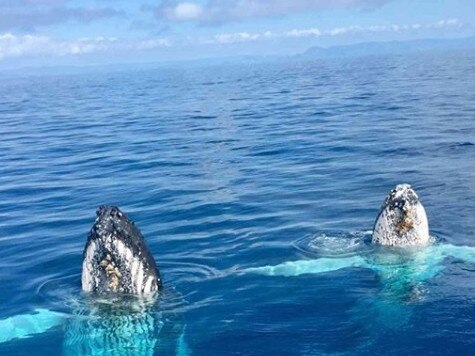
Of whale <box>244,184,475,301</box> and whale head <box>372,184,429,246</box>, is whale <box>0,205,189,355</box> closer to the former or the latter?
whale <box>244,184,475,301</box>

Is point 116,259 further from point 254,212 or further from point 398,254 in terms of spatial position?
point 254,212

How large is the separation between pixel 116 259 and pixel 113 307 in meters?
1.23

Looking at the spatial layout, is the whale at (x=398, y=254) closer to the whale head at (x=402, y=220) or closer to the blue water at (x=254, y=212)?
the whale head at (x=402, y=220)

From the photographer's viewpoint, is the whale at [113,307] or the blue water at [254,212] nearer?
the whale at [113,307]

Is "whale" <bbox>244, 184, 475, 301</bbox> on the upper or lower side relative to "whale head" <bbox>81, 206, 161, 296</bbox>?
lower

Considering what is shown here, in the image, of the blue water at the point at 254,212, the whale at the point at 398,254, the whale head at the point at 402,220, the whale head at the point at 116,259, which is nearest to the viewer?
the blue water at the point at 254,212

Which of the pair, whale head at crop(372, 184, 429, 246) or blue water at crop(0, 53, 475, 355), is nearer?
blue water at crop(0, 53, 475, 355)

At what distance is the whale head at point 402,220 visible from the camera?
22094mm

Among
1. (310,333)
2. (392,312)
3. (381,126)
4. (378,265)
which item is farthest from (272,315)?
(381,126)

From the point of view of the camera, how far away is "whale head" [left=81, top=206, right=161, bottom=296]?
1831 centimetres

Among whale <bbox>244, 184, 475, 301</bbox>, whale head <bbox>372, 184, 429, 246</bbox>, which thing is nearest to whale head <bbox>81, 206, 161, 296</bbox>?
whale <bbox>244, 184, 475, 301</bbox>

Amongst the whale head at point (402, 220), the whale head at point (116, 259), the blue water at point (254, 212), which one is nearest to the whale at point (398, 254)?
the whale head at point (402, 220)

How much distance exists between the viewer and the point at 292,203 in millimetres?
29156

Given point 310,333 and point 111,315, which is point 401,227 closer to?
point 310,333
